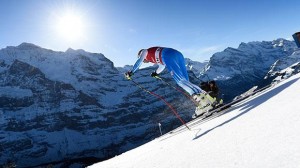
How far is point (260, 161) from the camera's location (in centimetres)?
303

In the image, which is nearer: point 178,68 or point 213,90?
point 178,68

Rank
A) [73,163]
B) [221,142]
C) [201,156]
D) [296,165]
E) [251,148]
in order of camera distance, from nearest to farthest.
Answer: [296,165]
[251,148]
[201,156]
[221,142]
[73,163]

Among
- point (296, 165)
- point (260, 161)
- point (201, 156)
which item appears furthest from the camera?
point (201, 156)

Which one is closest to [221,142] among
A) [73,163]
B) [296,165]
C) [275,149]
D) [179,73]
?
[275,149]

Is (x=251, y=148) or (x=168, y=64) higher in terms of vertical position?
(x=168, y=64)

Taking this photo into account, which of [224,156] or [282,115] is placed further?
[282,115]

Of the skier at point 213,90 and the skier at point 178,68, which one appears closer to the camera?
the skier at point 178,68

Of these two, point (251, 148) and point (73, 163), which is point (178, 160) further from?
point (73, 163)

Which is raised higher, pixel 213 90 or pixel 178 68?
pixel 178 68

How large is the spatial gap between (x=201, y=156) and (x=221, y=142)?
1.80 feet

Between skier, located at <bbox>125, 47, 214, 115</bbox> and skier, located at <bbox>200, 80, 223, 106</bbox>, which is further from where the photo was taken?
skier, located at <bbox>200, 80, 223, 106</bbox>

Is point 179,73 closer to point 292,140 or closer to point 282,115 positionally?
point 282,115

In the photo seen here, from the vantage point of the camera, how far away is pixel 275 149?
3.18 meters

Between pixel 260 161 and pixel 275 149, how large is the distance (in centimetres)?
27
